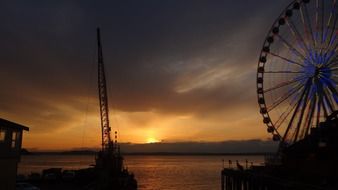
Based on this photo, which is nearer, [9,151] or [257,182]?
[9,151]

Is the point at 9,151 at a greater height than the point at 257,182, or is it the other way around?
the point at 9,151

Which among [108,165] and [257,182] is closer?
[257,182]

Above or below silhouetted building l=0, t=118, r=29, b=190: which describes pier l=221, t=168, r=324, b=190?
below

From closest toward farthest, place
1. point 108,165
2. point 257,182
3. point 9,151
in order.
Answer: point 9,151
point 257,182
point 108,165

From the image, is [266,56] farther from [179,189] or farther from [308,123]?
[179,189]

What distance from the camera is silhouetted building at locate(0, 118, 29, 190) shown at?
31328mm

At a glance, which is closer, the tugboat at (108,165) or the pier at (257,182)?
the pier at (257,182)

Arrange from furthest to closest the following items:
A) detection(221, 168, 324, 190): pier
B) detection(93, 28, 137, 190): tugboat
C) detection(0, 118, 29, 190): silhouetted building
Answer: detection(93, 28, 137, 190): tugboat, detection(221, 168, 324, 190): pier, detection(0, 118, 29, 190): silhouetted building

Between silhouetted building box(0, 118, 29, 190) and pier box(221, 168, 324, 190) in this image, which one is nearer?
silhouetted building box(0, 118, 29, 190)

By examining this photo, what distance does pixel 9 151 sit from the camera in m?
32.1

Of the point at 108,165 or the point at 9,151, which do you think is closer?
the point at 9,151

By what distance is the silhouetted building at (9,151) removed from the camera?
31328mm

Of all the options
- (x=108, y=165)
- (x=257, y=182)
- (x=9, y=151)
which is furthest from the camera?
(x=108, y=165)

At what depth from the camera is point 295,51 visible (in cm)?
4903
